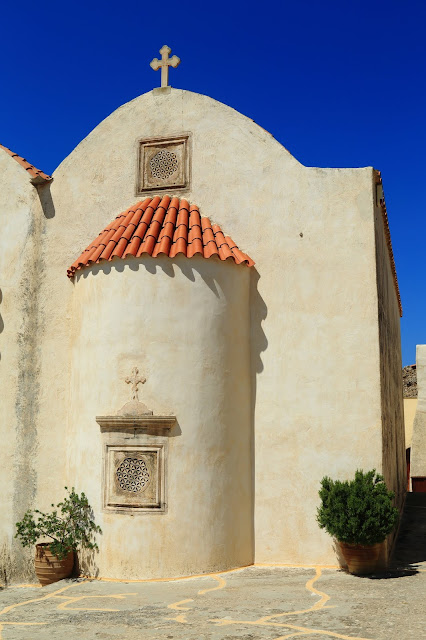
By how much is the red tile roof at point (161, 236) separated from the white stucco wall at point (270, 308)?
29 centimetres

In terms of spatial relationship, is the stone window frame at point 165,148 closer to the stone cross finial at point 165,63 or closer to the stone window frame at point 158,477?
the stone cross finial at point 165,63

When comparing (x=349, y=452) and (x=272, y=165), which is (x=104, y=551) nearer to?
(x=349, y=452)

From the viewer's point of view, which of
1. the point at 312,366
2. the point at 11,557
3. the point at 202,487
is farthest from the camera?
the point at 11,557

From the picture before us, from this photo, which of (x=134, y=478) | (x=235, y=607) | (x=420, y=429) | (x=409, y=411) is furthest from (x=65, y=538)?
(x=409, y=411)

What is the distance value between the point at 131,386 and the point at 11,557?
161 inches

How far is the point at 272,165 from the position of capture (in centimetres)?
1121

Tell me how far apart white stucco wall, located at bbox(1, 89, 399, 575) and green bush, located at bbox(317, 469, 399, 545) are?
739 mm

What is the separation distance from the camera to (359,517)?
29.5ft

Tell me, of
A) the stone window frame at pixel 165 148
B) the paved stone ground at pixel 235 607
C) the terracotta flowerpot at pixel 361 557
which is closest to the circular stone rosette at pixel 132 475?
the paved stone ground at pixel 235 607

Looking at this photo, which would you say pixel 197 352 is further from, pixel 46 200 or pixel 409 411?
pixel 409 411

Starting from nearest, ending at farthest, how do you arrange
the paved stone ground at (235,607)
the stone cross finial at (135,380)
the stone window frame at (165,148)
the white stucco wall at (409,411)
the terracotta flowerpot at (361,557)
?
1. the paved stone ground at (235,607)
2. the terracotta flowerpot at (361,557)
3. the stone cross finial at (135,380)
4. the stone window frame at (165,148)
5. the white stucco wall at (409,411)

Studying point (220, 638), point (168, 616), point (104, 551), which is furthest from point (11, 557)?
point (220, 638)

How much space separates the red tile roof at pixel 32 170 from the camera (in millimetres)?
12273

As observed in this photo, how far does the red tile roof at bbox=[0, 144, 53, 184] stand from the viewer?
40.3 feet
